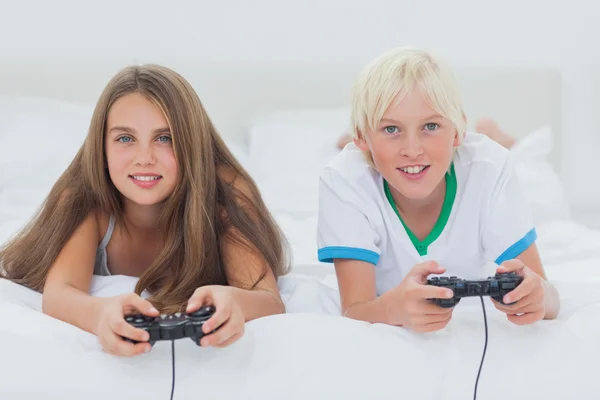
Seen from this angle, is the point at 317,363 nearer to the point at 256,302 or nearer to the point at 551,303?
the point at 256,302

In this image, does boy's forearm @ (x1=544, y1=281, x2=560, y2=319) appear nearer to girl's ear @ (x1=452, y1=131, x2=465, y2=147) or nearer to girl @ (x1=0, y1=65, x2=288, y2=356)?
girl's ear @ (x1=452, y1=131, x2=465, y2=147)

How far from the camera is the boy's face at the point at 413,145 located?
1176 mm

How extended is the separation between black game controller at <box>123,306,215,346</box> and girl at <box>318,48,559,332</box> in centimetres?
31

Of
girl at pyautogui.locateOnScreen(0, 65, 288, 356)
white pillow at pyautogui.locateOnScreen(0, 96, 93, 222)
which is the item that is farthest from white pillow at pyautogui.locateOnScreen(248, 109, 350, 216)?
girl at pyautogui.locateOnScreen(0, 65, 288, 356)

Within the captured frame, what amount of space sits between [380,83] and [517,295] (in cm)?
42

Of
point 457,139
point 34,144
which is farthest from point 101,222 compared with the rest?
point 34,144

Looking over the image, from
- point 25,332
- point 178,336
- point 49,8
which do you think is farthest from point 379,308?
point 49,8

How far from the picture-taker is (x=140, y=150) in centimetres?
122

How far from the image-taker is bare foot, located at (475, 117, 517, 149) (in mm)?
2359

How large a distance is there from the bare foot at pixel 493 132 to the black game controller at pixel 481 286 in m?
1.48

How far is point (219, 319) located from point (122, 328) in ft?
0.36

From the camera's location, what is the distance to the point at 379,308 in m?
1.06

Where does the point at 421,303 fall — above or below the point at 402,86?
below

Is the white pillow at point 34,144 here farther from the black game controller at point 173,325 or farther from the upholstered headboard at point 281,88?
the black game controller at point 173,325
